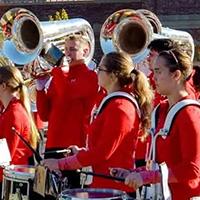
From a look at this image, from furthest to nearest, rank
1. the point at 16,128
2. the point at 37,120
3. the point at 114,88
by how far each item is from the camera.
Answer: the point at 37,120
the point at 16,128
the point at 114,88

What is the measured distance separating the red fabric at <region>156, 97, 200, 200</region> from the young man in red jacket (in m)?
2.10

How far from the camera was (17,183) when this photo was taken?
4.51 m

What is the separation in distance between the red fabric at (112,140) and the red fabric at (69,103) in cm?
150

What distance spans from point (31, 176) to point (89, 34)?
2752 mm

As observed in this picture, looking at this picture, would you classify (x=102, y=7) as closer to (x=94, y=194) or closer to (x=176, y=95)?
(x=94, y=194)

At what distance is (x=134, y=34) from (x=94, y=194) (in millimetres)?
3409

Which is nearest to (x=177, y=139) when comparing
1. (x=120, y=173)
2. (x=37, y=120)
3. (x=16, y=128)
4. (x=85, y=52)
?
(x=120, y=173)

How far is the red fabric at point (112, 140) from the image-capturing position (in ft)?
13.0

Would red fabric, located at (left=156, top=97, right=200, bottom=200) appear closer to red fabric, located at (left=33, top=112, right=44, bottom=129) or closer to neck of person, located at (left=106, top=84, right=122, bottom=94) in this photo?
neck of person, located at (left=106, top=84, right=122, bottom=94)

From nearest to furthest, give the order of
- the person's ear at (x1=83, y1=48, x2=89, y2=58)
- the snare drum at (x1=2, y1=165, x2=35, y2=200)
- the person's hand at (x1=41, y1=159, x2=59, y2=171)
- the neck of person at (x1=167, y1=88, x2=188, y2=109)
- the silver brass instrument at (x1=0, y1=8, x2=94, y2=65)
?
1. the neck of person at (x1=167, y1=88, x2=188, y2=109)
2. the person's hand at (x1=41, y1=159, x2=59, y2=171)
3. the snare drum at (x1=2, y1=165, x2=35, y2=200)
4. the person's ear at (x1=83, y1=48, x2=89, y2=58)
5. the silver brass instrument at (x1=0, y1=8, x2=94, y2=65)

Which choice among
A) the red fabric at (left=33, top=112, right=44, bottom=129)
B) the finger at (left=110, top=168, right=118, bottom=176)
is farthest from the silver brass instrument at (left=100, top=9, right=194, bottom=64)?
the finger at (left=110, top=168, right=118, bottom=176)

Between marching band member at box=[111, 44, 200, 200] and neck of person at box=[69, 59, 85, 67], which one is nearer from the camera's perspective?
marching band member at box=[111, 44, 200, 200]

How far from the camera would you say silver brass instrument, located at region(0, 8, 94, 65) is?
674 cm

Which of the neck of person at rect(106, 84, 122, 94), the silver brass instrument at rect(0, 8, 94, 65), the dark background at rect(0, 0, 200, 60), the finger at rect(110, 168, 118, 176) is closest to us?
the finger at rect(110, 168, 118, 176)
